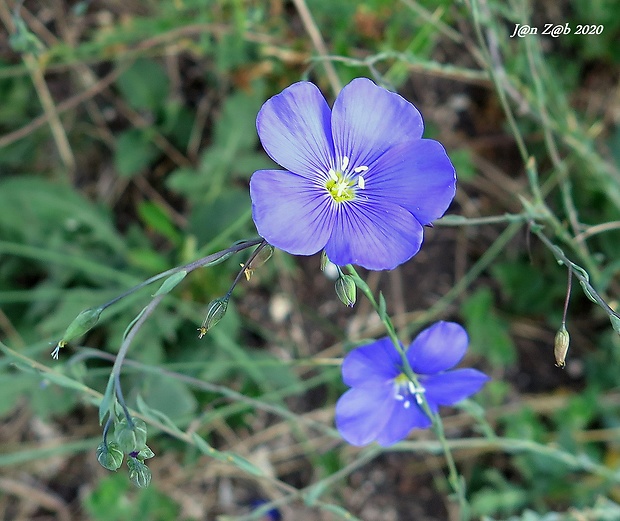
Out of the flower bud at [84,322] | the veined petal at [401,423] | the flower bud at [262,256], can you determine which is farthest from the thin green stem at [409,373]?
the flower bud at [84,322]

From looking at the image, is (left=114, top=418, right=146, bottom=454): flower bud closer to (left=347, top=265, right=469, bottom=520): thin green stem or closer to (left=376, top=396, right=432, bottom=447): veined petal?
(left=347, top=265, right=469, bottom=520): thin green stem

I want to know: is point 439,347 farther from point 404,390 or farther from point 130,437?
point 130,437

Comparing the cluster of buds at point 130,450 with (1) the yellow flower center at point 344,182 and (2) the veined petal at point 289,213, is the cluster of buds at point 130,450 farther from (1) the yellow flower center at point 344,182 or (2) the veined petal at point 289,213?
(1) the yellow flower center at point 344,182

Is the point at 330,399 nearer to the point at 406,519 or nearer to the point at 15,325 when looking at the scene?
the point at 406,519

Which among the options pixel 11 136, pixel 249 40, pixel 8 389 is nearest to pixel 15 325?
pixel 8 389

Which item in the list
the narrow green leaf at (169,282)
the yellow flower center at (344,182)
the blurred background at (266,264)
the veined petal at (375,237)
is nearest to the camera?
the narrow green leaf at (169,282)
